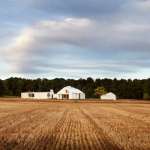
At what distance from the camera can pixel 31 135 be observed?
1991 cm

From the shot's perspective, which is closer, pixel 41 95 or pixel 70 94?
pixel 70 94

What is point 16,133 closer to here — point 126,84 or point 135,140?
point 135,140

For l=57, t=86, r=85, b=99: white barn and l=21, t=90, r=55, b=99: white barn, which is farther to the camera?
l=21, t=90, r=55, b=99: white barn

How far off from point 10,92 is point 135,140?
16999 centimetres

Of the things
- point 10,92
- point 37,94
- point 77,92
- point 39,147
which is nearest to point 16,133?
point 39,147

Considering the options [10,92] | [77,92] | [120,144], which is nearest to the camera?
[120,144]

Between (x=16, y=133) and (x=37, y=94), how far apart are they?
150 m

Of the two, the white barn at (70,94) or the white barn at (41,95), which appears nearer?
the white barn at (70,94)

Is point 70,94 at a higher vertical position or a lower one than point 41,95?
lower

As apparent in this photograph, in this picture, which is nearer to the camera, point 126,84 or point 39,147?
point 39,147

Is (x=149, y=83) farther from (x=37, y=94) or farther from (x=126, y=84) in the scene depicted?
(x=37, y=94)

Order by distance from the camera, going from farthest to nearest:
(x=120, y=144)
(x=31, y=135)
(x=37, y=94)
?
(x=37, y=94), (x=31, y=135), (x=120, y=144)

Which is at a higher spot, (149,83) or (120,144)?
(149,83)

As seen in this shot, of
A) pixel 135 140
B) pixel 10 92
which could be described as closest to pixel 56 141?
pixel 135 140
